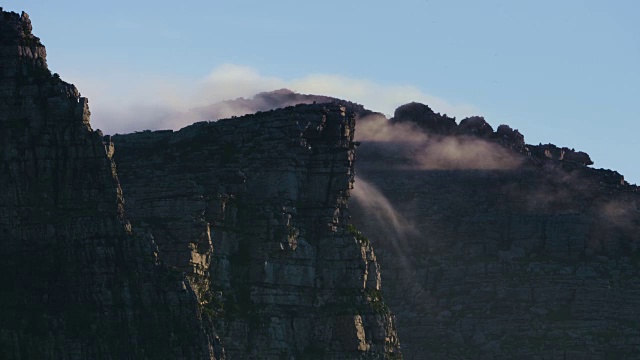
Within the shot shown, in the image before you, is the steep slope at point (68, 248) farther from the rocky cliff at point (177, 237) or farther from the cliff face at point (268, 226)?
the cliff face at point (268, 226)

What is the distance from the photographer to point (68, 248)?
16325 cm

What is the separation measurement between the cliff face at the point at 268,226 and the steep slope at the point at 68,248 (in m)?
19.6

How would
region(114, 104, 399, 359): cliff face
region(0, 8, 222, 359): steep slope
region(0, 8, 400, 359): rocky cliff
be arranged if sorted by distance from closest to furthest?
region(0, 8, 222, 359): steep slope, region(0, 8, 400, 359): rocky cliff, region(114, 104, 399, 359): cliff face

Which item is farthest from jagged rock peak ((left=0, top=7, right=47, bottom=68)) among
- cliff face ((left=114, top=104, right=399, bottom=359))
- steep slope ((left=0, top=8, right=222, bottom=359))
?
cliff face ((left=114, top=104, right=399, bottom=359))

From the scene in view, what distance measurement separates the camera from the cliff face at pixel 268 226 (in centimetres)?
18725

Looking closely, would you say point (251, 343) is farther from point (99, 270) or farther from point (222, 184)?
point (99, 270)

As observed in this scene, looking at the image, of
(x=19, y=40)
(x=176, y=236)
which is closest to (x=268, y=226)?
(x=176, y=236)

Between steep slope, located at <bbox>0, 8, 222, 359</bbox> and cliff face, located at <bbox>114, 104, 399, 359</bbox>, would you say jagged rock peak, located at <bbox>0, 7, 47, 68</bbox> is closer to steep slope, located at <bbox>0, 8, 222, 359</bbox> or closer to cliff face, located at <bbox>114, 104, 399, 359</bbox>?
steep slope, located at <bbox>0, 8, 222, 359</bbox>

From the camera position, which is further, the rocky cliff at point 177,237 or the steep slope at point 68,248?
the rocky cliff at point 177,237

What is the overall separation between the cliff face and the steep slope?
64.2ft

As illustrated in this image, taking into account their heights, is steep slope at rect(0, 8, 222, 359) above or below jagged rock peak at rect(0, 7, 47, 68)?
below

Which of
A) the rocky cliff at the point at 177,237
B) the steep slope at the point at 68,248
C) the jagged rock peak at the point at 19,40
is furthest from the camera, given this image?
the jagged rock peak at the point at 19,40

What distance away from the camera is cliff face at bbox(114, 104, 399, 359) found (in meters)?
187

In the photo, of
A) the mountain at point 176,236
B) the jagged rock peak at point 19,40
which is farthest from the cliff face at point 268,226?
the jagged rock peak at point 19,40
